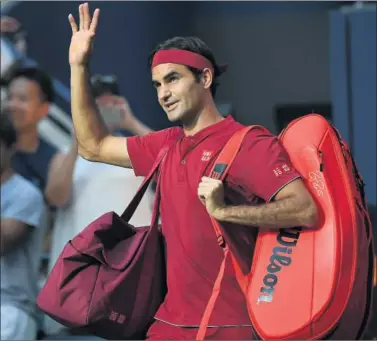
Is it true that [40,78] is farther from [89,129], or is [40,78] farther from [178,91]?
[178,91]

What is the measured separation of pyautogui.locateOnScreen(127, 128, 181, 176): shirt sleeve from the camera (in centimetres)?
309

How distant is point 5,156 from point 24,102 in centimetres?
69

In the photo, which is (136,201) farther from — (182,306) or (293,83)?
(293,83)

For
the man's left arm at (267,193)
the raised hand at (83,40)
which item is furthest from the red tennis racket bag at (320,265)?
the raised hand at (83,40)

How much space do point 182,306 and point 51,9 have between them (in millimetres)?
2961

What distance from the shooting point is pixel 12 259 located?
13.8 feet

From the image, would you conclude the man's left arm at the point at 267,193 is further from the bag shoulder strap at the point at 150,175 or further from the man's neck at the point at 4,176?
the man's neck at the point at 4,176

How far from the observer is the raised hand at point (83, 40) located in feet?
10.3

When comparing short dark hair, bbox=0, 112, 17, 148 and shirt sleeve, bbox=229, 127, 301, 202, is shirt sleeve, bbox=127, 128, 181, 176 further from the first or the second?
short dark hair, bbox=0, 112, 17, 148

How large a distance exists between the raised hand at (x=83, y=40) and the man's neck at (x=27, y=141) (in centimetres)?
192

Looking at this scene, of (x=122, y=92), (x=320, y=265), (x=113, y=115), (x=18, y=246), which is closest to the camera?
(x=320, y=265)

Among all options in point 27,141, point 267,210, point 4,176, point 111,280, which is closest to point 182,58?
point 267,210

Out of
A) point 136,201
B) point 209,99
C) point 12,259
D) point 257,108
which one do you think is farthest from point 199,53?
point 257,108

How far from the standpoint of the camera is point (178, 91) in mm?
2934
